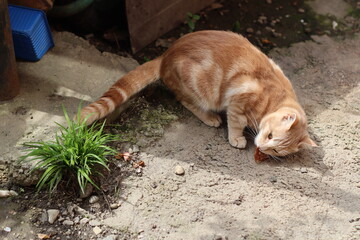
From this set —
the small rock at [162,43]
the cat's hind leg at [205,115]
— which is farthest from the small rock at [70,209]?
the small rock at [162,43]

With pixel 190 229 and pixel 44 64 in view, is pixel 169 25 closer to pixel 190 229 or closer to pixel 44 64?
pixel 44 64

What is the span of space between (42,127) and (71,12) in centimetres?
145

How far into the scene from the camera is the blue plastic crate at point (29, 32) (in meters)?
4.04

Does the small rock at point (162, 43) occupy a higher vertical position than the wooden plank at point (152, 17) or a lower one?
lower

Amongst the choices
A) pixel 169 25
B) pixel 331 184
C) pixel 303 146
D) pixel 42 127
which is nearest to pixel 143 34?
pixel 169 25

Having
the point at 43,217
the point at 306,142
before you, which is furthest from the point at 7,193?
the point at 306,142

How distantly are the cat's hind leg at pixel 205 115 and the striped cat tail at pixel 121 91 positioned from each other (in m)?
0.39

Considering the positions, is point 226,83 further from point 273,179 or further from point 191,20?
point 191,20

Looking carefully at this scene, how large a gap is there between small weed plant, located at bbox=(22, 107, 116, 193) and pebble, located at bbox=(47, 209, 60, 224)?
0.15 m

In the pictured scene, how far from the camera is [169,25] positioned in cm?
530

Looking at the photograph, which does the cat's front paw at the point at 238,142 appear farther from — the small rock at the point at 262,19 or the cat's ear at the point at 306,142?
the small rock at the point at 262,19

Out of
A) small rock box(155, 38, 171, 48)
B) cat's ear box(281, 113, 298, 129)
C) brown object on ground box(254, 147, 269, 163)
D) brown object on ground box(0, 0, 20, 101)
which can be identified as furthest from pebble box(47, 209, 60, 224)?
small rock box(155, 38, 171, 48)

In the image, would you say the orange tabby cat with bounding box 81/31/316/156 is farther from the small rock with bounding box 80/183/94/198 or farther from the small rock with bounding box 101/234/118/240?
the small rock with bounding box 101/234/118/240

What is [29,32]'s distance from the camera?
402cm
